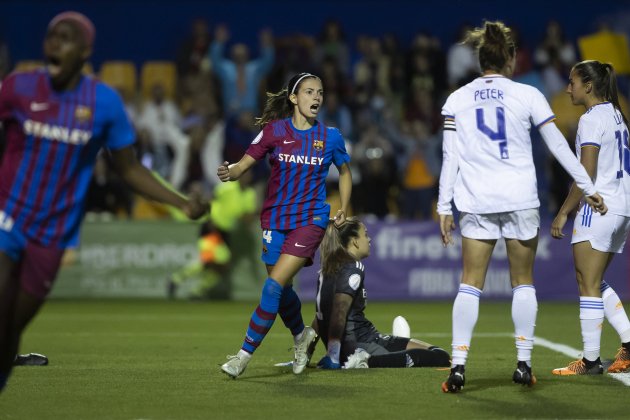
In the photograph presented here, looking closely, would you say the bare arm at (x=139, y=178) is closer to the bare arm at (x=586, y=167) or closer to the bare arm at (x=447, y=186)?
the bare arm at (x=447, y=186)

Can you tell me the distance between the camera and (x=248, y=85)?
68.3 feet

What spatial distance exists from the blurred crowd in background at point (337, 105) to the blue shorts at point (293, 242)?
387 inches

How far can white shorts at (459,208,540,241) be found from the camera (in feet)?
24.4

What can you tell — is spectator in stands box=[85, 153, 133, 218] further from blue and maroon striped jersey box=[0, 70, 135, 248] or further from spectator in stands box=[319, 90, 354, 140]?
blue and maroon striped jersey box=[0, 70, 135, 248]

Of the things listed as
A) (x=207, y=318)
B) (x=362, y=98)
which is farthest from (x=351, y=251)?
(x=362, y=98)

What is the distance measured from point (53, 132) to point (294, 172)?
3242mm

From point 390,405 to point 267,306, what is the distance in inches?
63.9

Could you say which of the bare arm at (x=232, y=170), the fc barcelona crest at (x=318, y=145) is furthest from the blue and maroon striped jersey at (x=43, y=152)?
the fc barcelona crest at (x=318, y=145)

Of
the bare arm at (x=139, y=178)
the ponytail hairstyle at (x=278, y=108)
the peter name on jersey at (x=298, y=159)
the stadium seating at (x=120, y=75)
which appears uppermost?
the stadium seating at (x=120, y=75)

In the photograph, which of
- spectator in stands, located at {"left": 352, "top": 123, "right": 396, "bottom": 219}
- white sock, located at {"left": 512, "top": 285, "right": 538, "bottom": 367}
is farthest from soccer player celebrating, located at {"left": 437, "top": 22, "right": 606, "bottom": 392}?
spectator in stands, located at {"left": 352, "top": 123, "right": 396, "bottom": 219}

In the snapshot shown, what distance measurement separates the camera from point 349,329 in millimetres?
9000

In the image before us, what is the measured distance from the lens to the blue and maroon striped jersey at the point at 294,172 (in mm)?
8500

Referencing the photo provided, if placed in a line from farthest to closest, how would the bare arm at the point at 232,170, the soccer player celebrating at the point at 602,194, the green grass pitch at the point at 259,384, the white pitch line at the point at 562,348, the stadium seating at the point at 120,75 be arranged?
the stadium seating at the point at 120,75 < the white pitch line at the point at 562,348 < the soccer player celebrating at the point at 602,194 < the bare arm at the point at 232,170 < the green grass pitch at the point at 259,384

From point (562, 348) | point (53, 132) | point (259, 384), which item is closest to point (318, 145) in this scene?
point (259, 384)
